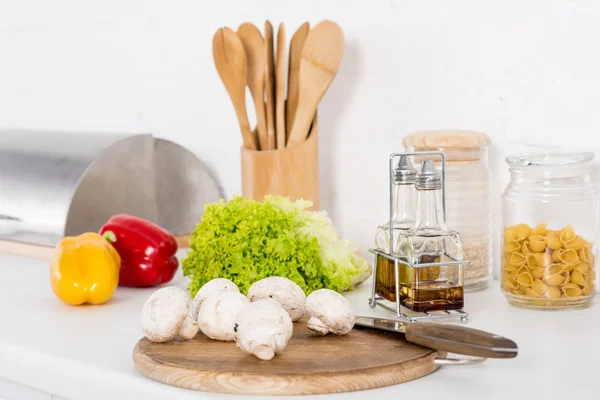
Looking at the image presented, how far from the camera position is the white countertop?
0.91 metres

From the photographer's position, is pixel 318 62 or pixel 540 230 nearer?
pixel 540 230

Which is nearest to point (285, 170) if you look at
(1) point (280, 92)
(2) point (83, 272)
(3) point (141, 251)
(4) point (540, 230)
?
(1) point (280, 92)

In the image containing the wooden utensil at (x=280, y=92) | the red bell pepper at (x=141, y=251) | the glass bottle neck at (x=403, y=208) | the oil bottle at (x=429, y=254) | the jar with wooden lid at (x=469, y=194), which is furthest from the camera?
the wooden utensil at (x=280, y=92)

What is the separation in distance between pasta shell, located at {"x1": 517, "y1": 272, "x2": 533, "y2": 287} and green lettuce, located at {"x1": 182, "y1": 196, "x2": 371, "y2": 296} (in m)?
0.27

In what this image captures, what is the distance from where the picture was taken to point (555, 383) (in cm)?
91

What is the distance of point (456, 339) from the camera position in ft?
3.05

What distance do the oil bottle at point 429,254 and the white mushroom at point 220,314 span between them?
0.26 m

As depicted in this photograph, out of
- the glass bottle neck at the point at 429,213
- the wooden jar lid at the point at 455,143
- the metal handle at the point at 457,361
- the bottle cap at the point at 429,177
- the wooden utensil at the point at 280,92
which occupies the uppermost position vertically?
the wooden utensil at the point at 280,92

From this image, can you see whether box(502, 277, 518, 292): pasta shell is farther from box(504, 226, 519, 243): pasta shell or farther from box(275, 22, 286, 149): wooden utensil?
box(275, 22, 286, 149): wooden utensil

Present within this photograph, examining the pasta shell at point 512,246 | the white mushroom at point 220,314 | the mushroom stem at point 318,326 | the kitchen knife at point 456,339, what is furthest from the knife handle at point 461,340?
the pasta shell at point 512,246

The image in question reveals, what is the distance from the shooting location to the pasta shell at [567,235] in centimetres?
121

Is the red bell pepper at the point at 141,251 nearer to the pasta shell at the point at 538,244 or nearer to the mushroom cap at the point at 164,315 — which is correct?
the mushroom cap at the point at 164,315

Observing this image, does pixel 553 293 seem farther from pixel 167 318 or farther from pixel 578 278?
pixel 167 318

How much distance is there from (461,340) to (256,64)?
0.86 m
